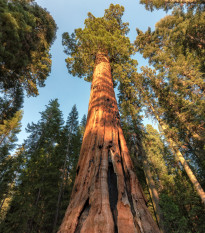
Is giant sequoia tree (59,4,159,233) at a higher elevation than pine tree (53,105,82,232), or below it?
below

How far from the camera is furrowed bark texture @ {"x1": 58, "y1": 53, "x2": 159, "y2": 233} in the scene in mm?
924

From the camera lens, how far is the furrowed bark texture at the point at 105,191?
3.03ft

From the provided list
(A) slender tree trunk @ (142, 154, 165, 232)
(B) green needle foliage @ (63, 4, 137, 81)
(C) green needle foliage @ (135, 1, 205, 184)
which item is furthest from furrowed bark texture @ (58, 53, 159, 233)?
(C) green needle foliage @ (135, 1, 205, 184)

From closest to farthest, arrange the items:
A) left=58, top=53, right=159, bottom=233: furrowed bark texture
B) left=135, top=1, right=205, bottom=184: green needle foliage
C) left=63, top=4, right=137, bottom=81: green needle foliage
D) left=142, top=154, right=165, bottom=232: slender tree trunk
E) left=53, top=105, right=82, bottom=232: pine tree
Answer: left=58, top=53, right=159, bottom=233: furrowed bark texture, left=63, top=4, right=137, bottom=81: green needle foliage, left=142, top=154, right=165, bottom=232: slender tree trunk, left=135, top=1, right=205, bottom=184: green needle foliage, left=53, top=105, right=82, bottom=232: pine tree

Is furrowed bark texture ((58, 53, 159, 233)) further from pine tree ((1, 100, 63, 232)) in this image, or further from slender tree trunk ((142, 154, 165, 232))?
pine tree ((1, 100, 63, 232))

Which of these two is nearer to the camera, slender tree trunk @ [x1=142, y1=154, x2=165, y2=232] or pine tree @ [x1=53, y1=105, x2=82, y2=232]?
slender tree trunk @ [x1=142, y1=154, x2=165, y2=232]

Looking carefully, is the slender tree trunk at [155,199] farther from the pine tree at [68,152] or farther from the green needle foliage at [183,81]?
the pine tree at [68,152]

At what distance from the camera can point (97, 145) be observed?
1.57 m

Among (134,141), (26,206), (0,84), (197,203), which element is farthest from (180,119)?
(26,206)

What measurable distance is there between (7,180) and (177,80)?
17.1 meters

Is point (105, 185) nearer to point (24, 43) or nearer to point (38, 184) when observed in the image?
point (24, 43)

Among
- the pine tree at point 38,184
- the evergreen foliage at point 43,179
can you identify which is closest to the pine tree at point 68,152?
the evergreen foliage at point 43,179

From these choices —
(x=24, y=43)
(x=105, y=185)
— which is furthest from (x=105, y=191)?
(x=24, y=43)

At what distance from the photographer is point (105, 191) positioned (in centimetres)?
115
